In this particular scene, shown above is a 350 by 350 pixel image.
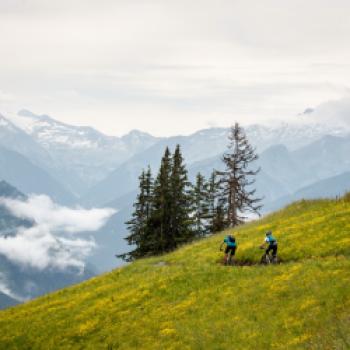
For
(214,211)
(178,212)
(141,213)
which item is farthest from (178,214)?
(214,211)

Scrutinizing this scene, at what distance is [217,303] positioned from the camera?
2703 centimetres

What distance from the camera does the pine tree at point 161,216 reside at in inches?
2699

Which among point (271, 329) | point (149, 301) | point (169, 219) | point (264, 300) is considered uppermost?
point (169, 219)

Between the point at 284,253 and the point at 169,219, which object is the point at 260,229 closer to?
the point at 284,253

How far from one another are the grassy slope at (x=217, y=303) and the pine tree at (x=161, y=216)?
998 inches

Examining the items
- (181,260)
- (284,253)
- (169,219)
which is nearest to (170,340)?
(284,253)

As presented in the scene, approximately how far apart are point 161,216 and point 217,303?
4224 cm

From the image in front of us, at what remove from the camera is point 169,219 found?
70062 mm

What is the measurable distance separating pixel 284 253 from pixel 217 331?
11.0 meters

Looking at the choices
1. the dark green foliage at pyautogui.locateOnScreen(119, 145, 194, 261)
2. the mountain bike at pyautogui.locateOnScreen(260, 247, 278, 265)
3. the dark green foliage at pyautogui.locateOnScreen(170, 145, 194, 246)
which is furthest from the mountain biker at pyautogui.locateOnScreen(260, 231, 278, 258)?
the dark green foliage at pyautogui.locateOnScreen(170, 145, 194, 246)

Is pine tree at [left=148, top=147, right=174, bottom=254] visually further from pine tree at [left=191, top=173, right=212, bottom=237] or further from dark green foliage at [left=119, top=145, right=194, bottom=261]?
pine tree at [left=191, top=173, right=212, bottom=237]

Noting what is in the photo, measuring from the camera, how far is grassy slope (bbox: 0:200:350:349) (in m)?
21.8

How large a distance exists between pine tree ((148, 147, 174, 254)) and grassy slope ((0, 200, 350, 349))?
25338 millimetres

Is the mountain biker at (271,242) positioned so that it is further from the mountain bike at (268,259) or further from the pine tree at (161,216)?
the pine tree at (161,216)
